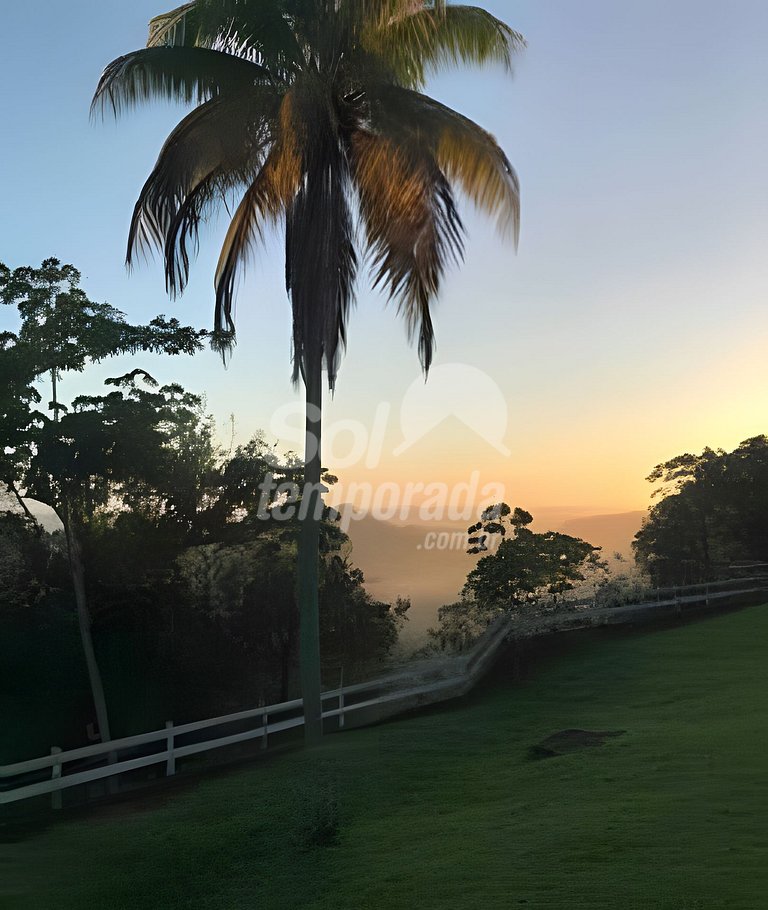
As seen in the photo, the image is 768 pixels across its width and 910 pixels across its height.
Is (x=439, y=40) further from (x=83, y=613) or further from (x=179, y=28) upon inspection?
(x=83, y=613)

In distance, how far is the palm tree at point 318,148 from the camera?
14320 mm

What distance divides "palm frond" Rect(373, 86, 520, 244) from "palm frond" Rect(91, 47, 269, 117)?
2.42m

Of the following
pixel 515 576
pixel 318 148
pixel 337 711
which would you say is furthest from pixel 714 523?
pixel 318 148

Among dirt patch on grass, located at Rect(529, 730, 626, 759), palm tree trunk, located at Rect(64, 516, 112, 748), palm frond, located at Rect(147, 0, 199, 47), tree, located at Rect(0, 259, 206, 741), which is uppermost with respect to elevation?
palm frond, located at Rect(147, 0, 199, 47)

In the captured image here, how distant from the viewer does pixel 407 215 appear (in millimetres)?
15742

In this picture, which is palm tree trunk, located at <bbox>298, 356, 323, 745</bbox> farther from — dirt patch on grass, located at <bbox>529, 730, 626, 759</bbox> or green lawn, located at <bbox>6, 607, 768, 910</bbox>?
dirt patch on grass, located at <bbox>529, 730, 626, 759</bbox>

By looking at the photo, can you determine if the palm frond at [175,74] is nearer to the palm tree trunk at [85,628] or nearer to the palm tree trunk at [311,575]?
the palm tree trunk at [311,575]

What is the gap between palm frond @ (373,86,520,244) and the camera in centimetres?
1476

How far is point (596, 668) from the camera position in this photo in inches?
736

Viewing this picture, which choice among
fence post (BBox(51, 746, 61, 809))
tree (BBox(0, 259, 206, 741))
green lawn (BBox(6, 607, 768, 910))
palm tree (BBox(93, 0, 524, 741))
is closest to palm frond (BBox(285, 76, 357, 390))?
palm tree (BBox(93, 0, 524, 741))

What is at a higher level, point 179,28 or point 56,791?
point 179,28

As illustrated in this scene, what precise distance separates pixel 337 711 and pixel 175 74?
1238 cm

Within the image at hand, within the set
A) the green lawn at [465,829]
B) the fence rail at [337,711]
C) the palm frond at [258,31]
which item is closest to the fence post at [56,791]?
the fence rail at [337,711]

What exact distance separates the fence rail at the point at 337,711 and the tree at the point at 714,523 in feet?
25.3
